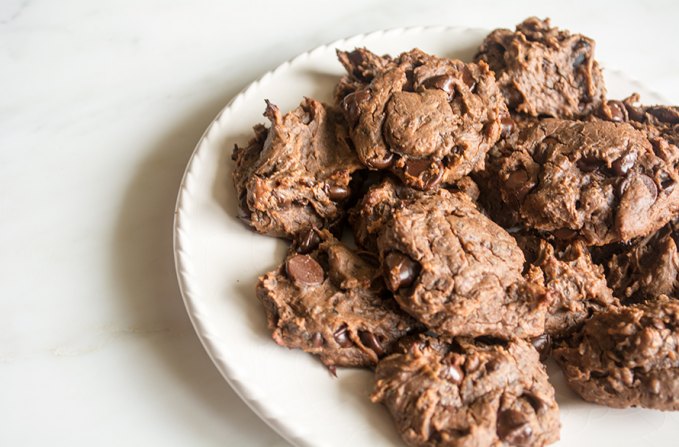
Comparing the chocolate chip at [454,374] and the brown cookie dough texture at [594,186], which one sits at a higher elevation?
the brown cookie dough texture at [594,186]

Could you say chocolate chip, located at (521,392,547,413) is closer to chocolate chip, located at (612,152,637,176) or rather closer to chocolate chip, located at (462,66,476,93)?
chocolate chip, located at (612,152,637,176)

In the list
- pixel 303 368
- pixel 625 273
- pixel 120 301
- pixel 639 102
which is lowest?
pixel 120 301

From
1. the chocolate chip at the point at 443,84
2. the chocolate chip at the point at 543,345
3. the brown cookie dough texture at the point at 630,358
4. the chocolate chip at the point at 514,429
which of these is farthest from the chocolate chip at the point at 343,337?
the chocolate chip at the point at 443,84

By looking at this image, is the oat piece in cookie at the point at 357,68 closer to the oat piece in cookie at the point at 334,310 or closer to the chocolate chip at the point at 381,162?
the chocolate chip at the point at 381,162

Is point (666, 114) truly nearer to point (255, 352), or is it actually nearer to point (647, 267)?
point (647, 267)

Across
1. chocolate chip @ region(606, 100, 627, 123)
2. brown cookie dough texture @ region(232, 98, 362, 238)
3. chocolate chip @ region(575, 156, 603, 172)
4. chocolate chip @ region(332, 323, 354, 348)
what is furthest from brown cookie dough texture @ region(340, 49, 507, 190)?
chocolate chip @ region(332, 323, 354, 348)

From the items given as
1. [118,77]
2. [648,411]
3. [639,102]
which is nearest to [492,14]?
[639,102]

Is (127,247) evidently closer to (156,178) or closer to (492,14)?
(156,178)
